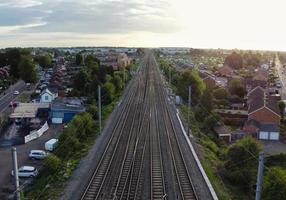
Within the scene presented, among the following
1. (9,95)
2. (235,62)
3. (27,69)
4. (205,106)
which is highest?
(27,69)

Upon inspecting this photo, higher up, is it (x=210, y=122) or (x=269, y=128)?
(x=210, y=122)

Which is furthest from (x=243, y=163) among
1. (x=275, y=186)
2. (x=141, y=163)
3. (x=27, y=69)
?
(x=27, y=69)

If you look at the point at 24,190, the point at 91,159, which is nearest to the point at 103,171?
the point at 91,159

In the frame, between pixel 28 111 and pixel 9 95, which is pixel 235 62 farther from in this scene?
pixel 28 111

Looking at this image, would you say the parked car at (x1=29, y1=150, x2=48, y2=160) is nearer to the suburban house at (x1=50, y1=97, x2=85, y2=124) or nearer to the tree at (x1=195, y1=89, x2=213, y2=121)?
the suburban house at (x1=50, y1=97, x2=85, y2=124)

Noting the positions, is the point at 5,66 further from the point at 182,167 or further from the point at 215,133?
the point at 182,167
